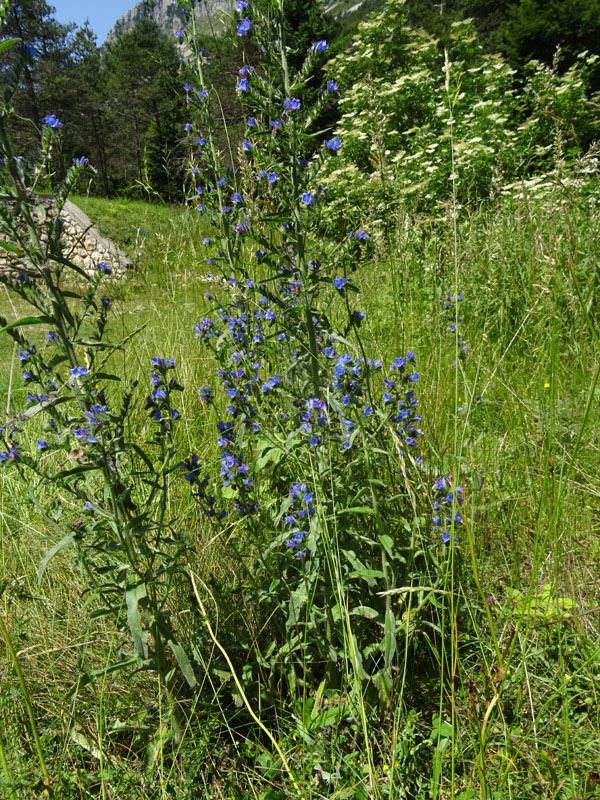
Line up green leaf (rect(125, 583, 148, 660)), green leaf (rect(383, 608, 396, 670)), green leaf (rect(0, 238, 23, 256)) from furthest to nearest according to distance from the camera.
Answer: green leaf (rect(383, 608, 396, 670)) < green leaf (rect(125, 583, 148, 660)) < green leaf (rect(0, 238, 23, 256))

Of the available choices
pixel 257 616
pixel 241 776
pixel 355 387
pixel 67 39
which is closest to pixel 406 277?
pixel 355 387

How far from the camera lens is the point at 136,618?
48.7 inches

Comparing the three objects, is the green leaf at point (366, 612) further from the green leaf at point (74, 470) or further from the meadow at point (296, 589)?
the green leaf at point (74, 470)

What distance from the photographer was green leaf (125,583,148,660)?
123 centimetres

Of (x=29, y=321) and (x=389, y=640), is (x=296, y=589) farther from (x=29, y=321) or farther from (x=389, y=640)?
(x=29, y=321)

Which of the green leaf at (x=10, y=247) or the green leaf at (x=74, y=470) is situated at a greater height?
the green leaf at (x=10, y=247)

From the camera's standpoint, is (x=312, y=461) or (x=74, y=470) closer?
(x=74, y=470)

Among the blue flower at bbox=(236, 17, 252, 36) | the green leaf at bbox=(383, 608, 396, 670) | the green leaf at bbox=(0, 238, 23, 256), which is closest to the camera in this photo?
the green leaf at bbox=(0, 238, 23, 256)

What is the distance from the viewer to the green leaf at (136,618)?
123 cm

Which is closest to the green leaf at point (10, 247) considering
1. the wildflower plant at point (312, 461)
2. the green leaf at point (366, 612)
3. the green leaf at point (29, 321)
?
the green leaf at point (29, 321)

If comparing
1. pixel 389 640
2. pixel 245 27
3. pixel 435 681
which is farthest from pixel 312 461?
pixel 245 27

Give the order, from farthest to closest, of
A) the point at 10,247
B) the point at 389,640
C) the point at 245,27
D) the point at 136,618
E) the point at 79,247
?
the point at 79,247 < the point at 245,27 < the point at 389,640 < the point at 136,618 < the point at 10,247

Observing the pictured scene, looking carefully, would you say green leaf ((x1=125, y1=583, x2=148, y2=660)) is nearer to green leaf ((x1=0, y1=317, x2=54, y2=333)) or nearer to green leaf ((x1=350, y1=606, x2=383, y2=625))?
green leaf ((x1=350, y1=606, x2=383, y2=625))

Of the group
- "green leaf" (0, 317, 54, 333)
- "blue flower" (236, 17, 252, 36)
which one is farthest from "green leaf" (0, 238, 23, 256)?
"blue flower" (236, 17, 252, 36)
